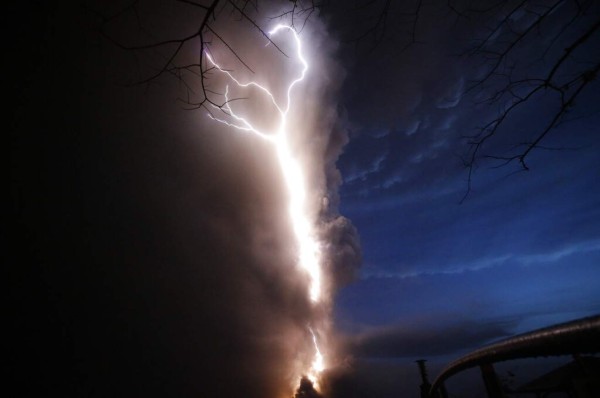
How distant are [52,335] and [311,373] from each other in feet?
147

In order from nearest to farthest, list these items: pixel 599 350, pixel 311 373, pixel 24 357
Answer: pixel 599 350
pixel 24 357
pixel 311 373

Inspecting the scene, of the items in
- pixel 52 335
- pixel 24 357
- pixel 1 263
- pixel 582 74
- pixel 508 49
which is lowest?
pixel 582 74

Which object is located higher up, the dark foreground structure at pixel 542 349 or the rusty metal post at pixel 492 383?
the dark foreground structure at pixel 542 349

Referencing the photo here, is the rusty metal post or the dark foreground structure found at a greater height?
the dark foreground structure

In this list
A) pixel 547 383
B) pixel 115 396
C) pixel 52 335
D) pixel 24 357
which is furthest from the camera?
pixel 115 396

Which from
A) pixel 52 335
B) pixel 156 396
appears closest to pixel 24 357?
pixel 52 335

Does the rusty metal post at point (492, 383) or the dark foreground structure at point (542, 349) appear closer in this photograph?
the dark foreground structure at point (542, 349)

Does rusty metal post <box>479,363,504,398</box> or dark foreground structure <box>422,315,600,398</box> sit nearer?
dark foreground structure <box>422,315,600,398</box>

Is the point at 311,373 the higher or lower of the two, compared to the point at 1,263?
lower

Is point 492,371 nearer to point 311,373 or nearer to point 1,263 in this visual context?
point 1,263

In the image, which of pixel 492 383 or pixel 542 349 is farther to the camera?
pixel 492 383

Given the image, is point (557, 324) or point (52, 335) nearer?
point (557, 324)

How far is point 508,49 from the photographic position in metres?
2.47

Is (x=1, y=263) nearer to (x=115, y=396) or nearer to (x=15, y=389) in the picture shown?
(x=15, y=389)
